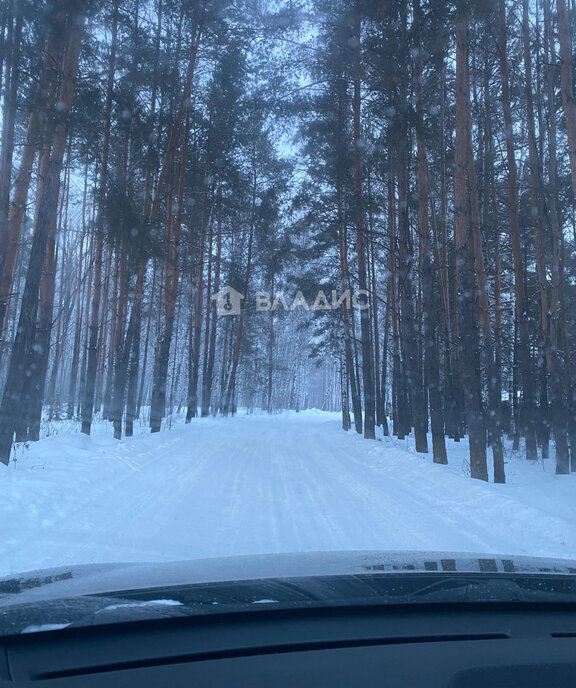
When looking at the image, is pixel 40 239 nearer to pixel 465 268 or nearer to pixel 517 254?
pixel 465 268

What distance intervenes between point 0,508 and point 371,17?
13866mm

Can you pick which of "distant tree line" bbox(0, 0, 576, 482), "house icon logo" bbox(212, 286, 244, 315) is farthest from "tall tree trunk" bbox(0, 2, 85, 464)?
"house icon logo" bbox(212, 286, 244, 315)

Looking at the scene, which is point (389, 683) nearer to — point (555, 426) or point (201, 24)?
point (555, 426)

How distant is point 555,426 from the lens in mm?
14805

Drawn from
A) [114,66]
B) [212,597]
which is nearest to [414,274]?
[114,66]

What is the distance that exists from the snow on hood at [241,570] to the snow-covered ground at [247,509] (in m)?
2.49

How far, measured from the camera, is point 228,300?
3441cm

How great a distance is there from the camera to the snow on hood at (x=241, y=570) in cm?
295

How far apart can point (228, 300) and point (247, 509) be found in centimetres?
2609
